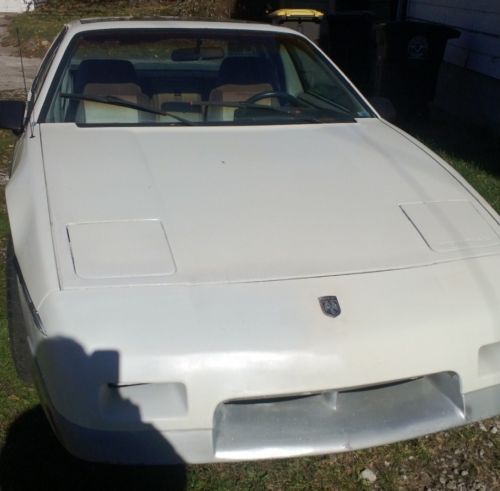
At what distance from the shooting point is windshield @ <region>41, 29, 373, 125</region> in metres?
3.73

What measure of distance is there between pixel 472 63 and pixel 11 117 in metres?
6.19

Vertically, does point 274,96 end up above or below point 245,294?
above

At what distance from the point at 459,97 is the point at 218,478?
717 centimetres

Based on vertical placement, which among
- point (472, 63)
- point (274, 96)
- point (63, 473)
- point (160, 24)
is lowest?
point (63, 473)

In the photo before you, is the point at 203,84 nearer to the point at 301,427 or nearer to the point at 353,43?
the point at 301,427

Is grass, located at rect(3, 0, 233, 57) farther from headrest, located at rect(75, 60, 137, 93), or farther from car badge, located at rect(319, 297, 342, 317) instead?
car badge, located at rect(319, 297, 342, 317)

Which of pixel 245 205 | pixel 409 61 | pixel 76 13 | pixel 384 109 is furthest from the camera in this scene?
pixel 76 13

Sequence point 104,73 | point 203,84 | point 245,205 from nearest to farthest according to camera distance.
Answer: point 245,205
point 104,73
point 203,84

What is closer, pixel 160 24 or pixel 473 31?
pixel 160 24

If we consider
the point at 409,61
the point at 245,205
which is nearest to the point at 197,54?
the point at 245,205

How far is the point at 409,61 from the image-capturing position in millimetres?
8047

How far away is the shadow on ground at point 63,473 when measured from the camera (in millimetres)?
2629

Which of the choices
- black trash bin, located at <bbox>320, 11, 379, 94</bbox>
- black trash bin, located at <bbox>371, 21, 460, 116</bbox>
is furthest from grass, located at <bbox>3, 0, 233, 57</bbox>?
black trash bin, located at <bbox>371, 21, 460, 116</bbox>

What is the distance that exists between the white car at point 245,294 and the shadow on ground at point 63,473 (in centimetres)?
38
